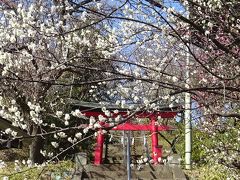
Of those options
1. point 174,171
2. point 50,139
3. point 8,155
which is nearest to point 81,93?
point 50,139

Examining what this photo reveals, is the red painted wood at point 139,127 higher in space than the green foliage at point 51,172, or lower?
higher

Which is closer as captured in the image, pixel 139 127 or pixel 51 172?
pixel 51 172

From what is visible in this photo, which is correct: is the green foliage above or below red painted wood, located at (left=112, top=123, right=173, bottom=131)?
below

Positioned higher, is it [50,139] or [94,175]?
[50,139]

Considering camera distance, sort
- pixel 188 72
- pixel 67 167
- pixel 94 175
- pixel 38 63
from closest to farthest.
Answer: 1. pixel 188 72
2. pixel 94 175
3. pixel 67 167
4. pixel 38 63

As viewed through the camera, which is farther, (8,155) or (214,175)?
(8,155)

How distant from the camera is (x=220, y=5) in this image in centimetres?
443

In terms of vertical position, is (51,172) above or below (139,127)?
below

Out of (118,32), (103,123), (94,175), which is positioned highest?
(118,32)

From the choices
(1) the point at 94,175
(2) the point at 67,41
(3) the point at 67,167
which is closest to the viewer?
(2) the point at 67,41

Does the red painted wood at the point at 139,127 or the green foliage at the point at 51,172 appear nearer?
the green foliage at the point at 51,172

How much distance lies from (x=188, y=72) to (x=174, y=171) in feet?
9.61

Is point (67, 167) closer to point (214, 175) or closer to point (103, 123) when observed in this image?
point (214, 175)

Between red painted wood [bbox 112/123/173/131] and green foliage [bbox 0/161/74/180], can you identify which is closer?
green foliage [bbox 0/161/74/180]
